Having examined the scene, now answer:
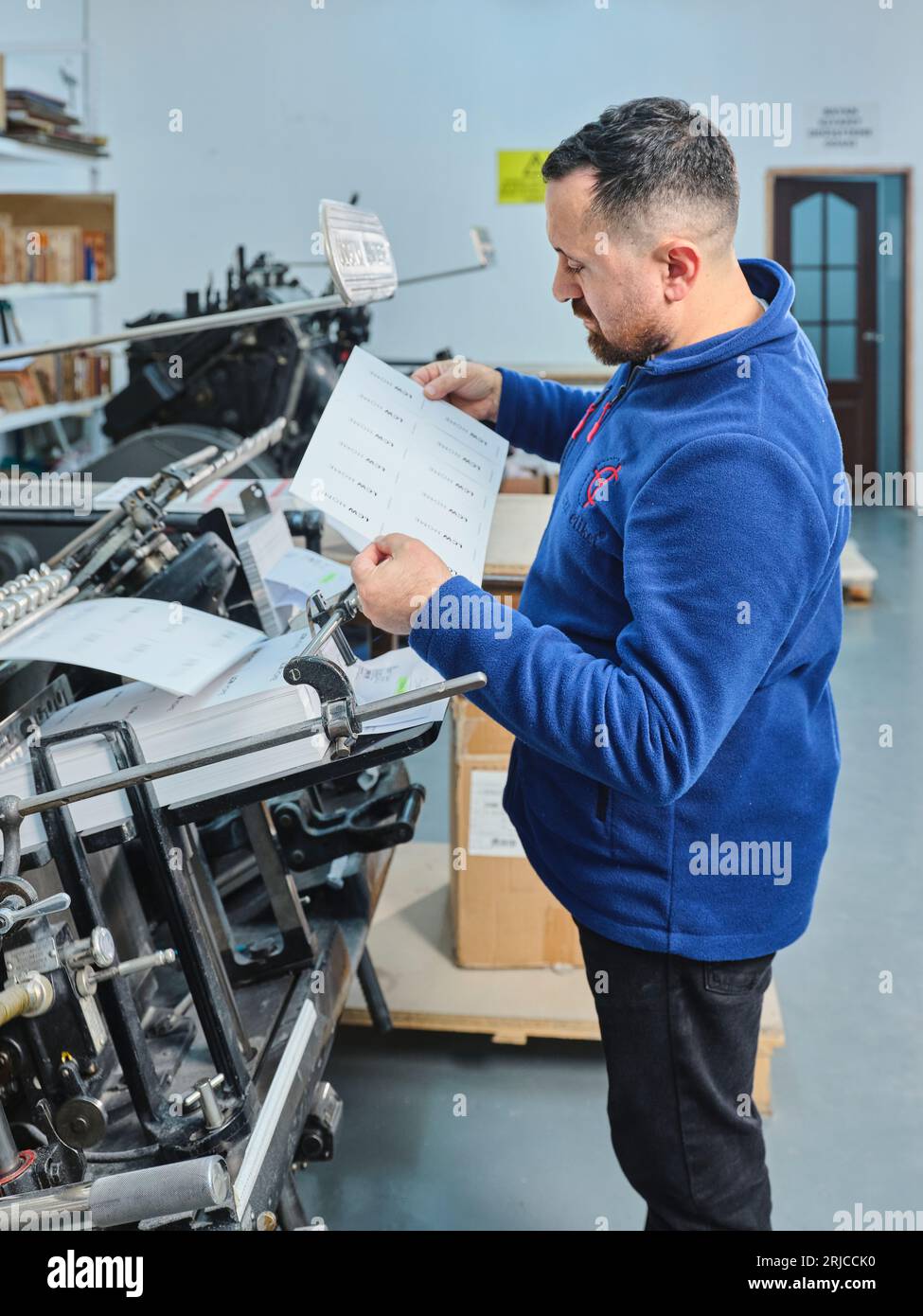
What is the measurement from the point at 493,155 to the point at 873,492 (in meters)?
3.05

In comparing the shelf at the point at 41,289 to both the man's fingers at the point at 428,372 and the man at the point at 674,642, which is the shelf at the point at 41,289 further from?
the man at the point at 674,642

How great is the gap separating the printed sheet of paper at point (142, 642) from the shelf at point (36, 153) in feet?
13.5

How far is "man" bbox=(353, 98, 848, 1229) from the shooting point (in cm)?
109

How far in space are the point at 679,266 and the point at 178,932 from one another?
77cm

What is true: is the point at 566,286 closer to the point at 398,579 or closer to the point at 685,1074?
the point at 398,579

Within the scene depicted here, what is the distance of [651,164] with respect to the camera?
1131 mm

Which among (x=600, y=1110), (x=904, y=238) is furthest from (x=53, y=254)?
(x=904, y=238)

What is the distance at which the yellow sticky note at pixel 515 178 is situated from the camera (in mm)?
7059

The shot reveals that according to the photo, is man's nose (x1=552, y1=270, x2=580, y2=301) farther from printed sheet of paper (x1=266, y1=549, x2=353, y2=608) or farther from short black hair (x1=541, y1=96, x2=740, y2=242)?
printed sheet of paper (x1=266, y1=549, x2=353, y2=608)

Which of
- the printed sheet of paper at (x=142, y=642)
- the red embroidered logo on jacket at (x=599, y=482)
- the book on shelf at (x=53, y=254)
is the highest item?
the book on shelf at (x=53, y=254)

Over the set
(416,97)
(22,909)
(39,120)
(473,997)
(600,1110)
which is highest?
(416,97)
